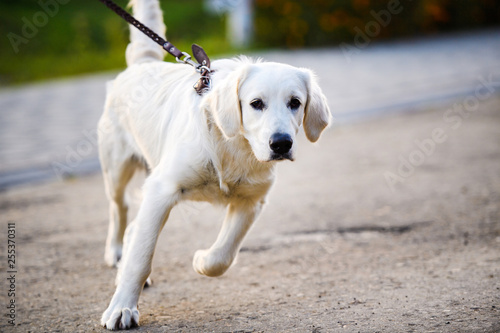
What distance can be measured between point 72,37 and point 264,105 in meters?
15.9

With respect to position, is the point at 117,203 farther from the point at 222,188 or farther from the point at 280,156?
the point at 280,156

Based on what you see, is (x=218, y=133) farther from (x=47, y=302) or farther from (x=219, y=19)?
(x=219, y=19)

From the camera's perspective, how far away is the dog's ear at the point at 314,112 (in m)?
3.51

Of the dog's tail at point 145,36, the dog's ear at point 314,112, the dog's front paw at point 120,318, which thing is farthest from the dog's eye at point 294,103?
the dog's tail at point 145,36

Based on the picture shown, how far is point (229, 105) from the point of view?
3.35m

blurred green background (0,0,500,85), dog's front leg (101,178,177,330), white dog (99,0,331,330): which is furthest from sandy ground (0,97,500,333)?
blurred green background (0,0,500,85)

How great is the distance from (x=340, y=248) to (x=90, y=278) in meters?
1.78

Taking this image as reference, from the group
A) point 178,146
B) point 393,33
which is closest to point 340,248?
point 178,146

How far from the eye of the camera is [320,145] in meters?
8.18

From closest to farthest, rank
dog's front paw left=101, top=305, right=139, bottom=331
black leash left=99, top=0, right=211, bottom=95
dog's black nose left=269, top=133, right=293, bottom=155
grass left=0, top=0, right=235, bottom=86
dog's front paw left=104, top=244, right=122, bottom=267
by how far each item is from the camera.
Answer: dog's black nose left=269, top=133, right=293, bottom=155 < dog's front paw left=101, top=305, right=139, bottom=331 < black leash left=99, top=0, right=211, bottom=95 < dog's front paw left=104, top=244, right=122, bottom=267 < grass left=0, top=0, right=235, bottom=86

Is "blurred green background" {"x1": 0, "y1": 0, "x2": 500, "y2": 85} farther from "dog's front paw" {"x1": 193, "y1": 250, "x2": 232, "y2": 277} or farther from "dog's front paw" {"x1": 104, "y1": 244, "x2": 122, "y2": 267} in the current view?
"dog's front paw" {"x1": 193, "y1": 250, "x2": 232, "y2": 277}

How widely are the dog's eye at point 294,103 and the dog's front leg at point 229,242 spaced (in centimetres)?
69

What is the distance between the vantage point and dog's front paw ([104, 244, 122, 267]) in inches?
178

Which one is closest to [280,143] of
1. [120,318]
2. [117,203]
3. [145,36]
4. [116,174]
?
[120,318]
